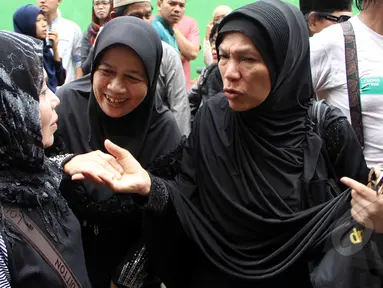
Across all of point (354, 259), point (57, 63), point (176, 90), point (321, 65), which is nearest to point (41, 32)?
point (57, 63)

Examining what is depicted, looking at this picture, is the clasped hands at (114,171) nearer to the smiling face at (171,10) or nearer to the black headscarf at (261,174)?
the black headscarf at (261,174)

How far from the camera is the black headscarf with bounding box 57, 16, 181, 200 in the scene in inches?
86.7

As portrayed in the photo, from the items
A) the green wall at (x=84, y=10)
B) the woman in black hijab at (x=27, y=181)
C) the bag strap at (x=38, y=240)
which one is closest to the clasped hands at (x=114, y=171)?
the woman in black hijab at (x=27, y=181)

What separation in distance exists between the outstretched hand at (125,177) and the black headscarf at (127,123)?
0.38 m

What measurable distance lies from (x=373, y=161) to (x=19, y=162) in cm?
140

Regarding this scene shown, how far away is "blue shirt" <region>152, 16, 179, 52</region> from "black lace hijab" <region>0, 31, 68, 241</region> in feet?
9.01

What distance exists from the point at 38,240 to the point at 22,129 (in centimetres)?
29

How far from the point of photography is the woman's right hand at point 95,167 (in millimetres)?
1739

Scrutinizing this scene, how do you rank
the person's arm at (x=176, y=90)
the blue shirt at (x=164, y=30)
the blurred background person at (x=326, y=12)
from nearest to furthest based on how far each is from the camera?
the blurred background person at (x=326, y=12) → the person's arm at (x=176, y=90) → the blue shirt at (x=164, y=30)

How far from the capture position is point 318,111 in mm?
2008

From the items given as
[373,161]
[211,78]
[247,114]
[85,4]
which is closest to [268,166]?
[247,114]

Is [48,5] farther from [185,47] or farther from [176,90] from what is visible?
[176,90]

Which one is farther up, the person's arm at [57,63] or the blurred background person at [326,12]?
the blurred background person at [326,12]

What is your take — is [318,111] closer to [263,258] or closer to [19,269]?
[263,258]
